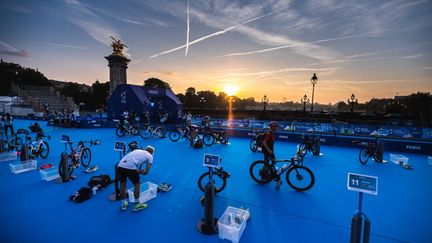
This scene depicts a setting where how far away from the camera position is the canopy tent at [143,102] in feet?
71.3

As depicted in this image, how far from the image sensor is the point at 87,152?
25.7ft

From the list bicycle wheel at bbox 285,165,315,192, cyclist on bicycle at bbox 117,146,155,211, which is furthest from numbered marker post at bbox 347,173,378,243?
cyclist on bicycle at bbox 117,146,155,211

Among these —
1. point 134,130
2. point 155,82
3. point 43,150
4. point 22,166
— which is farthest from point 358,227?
point 155,82

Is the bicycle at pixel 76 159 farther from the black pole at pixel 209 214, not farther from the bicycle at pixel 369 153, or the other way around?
the bicycle at pixel 369 153

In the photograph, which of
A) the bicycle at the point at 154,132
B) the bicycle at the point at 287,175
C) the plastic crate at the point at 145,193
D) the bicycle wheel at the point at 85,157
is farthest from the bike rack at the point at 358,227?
the bicycle at the point at 154,132

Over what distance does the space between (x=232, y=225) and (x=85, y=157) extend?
7.04 meters

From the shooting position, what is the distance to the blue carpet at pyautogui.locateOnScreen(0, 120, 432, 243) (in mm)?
3787

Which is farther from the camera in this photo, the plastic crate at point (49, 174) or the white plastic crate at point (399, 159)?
the white plastic crate at point (399, 159)

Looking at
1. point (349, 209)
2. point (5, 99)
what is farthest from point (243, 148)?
point (5, 99)

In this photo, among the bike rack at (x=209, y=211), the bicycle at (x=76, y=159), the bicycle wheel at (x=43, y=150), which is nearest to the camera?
the bike rack at (x=209, y=211)

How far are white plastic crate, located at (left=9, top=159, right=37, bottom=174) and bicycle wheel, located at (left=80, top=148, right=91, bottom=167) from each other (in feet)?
5.68

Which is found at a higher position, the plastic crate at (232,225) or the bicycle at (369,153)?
the bicycle at (369,153)

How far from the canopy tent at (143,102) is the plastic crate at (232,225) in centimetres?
1968

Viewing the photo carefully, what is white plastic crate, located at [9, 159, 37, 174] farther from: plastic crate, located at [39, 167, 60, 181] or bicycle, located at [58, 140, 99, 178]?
bicycle, located at [58, 140, 99, 178]
